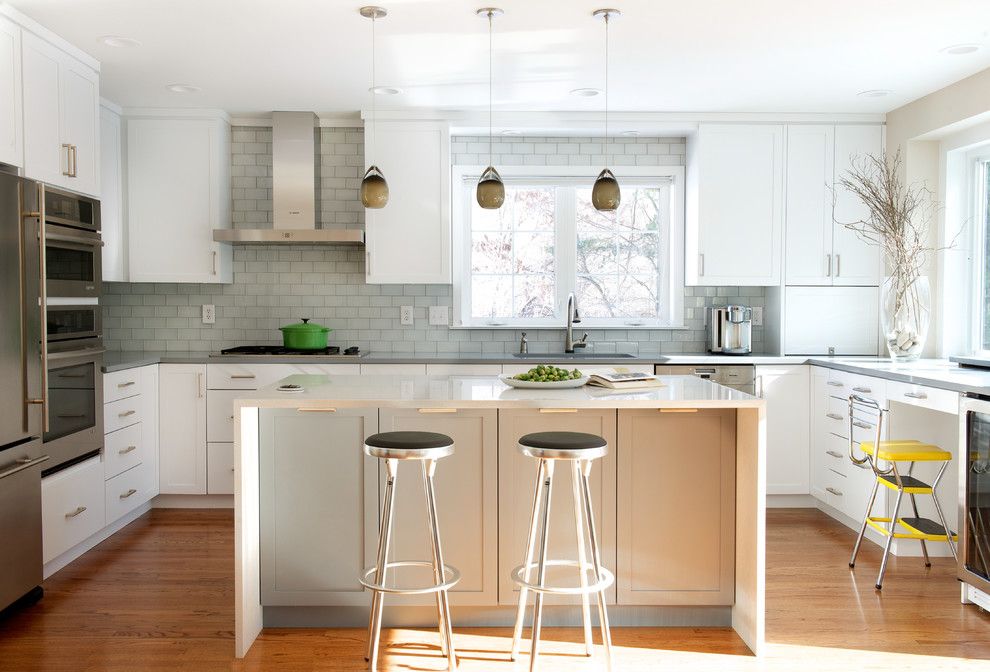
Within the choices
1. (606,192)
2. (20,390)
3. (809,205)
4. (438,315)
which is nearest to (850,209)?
(809,205)

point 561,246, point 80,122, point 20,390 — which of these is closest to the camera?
point 20,390

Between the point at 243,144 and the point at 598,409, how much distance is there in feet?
11.9

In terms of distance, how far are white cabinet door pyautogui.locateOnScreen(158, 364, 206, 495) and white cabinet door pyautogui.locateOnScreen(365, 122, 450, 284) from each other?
4.31 ft

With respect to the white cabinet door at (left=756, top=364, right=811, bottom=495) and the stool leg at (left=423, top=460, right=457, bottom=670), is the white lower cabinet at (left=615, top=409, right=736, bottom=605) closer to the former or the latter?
the stool leg at (left=423, top=460, right=457, bottom=670)

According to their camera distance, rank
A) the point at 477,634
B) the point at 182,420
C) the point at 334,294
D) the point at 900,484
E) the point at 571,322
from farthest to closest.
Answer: the point at 334,294 → the point at 571,322 → the point at 182,420 → the point at 900,484 → the point at 477,634

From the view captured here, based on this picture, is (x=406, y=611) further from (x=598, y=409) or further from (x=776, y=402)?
(x=776, y=402)

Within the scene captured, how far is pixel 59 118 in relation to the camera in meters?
4.03

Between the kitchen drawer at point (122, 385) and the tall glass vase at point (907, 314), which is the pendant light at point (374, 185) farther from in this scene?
the tall glass vase at point (907, 314)

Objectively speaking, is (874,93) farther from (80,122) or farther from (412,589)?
(80,122)

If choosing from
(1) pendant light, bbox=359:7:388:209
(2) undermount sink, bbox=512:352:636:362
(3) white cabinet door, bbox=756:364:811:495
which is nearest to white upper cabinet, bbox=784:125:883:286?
(3) white cabinet door, bbox=756:364:811:495

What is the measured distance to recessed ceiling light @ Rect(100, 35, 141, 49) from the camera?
402 centimetres

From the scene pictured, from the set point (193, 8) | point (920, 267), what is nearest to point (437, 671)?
point (193, 8)

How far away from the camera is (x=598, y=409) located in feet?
11.1

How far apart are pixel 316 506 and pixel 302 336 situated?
2228 mm
